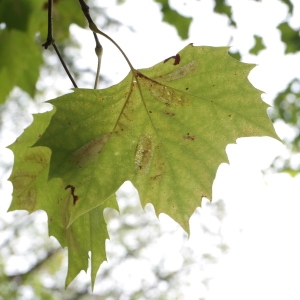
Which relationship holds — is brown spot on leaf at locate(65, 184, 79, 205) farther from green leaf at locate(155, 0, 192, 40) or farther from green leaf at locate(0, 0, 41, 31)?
green leaf at locate(155, 0, 192, 40)

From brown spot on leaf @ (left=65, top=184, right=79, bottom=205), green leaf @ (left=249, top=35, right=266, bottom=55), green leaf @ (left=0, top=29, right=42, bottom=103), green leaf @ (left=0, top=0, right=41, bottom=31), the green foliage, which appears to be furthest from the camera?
the green foliage

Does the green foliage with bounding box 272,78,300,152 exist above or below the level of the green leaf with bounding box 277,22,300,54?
above

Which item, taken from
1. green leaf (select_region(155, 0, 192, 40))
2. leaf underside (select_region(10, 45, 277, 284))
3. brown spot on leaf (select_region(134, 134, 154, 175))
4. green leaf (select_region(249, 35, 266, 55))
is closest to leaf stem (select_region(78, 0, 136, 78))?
leaf underside (select_region(10, 45, 277, 284))

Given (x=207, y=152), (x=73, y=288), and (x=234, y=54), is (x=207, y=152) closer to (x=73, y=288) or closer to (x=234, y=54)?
(x=234, y=54)

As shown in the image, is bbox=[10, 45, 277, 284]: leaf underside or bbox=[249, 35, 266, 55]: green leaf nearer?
bbox=[10, 45, 277, 284]: leaf underside

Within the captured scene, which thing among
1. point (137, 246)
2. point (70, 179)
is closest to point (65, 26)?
point (70, 179)

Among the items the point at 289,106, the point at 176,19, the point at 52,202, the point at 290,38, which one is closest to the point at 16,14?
the point at 52,202

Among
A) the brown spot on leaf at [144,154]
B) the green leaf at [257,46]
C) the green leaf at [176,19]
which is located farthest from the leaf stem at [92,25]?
the green leaf at [257,46]

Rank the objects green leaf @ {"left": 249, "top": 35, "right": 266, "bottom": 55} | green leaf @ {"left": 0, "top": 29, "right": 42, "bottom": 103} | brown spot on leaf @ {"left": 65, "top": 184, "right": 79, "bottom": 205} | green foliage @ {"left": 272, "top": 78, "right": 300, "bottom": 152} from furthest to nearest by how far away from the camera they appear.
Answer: green foliage @ {"left": 272, "top": 78, "right": 300, "bottom": 152}
green leaf @ {"left": 249, "top": 35, "right": 266, "bottom": 55}
green leaf @ {"left": 0, "top": 29, "right": 42, "bottom": 103}
brown spot on leaf @ {"left": 65, "top": 184, "right": 79, "bottom": 205}

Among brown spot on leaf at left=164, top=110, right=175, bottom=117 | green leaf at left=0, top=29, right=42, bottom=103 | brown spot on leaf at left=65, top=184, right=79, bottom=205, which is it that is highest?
green leaf at left=0, top=29, right=42, bottom=103
